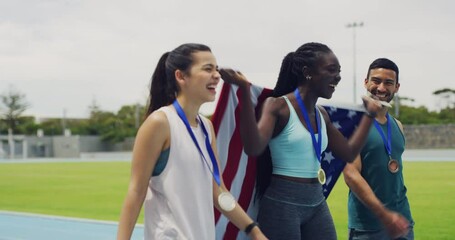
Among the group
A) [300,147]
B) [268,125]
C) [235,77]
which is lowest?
[300,147]

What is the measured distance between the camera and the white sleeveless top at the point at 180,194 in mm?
Result: 2654

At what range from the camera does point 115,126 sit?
64.9m

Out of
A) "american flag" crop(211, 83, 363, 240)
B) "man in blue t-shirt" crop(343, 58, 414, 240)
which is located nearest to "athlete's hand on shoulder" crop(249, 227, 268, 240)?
"american flag" crop(211, 83, 363, 240)

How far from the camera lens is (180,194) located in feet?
8.71

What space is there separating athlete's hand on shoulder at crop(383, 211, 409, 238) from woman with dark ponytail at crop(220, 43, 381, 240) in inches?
16.4

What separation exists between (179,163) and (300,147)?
622mm

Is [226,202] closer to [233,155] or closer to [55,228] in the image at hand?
[233,155]

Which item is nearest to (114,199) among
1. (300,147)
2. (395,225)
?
(395,225)

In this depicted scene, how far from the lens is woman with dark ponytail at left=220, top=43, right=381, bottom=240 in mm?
3006

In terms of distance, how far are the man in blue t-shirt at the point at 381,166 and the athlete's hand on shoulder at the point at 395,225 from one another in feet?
0.82

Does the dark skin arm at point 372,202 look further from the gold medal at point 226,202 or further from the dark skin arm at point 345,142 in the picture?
the gold medal at point 226,202

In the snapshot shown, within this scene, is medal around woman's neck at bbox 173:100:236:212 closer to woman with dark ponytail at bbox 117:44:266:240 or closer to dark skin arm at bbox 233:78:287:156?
woman with dark ponytail at bbox 117:44:266:240

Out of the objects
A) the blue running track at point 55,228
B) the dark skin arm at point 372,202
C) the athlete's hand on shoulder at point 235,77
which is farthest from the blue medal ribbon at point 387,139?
the blue running track at point 55,228

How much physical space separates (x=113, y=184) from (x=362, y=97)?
50.7 feet
